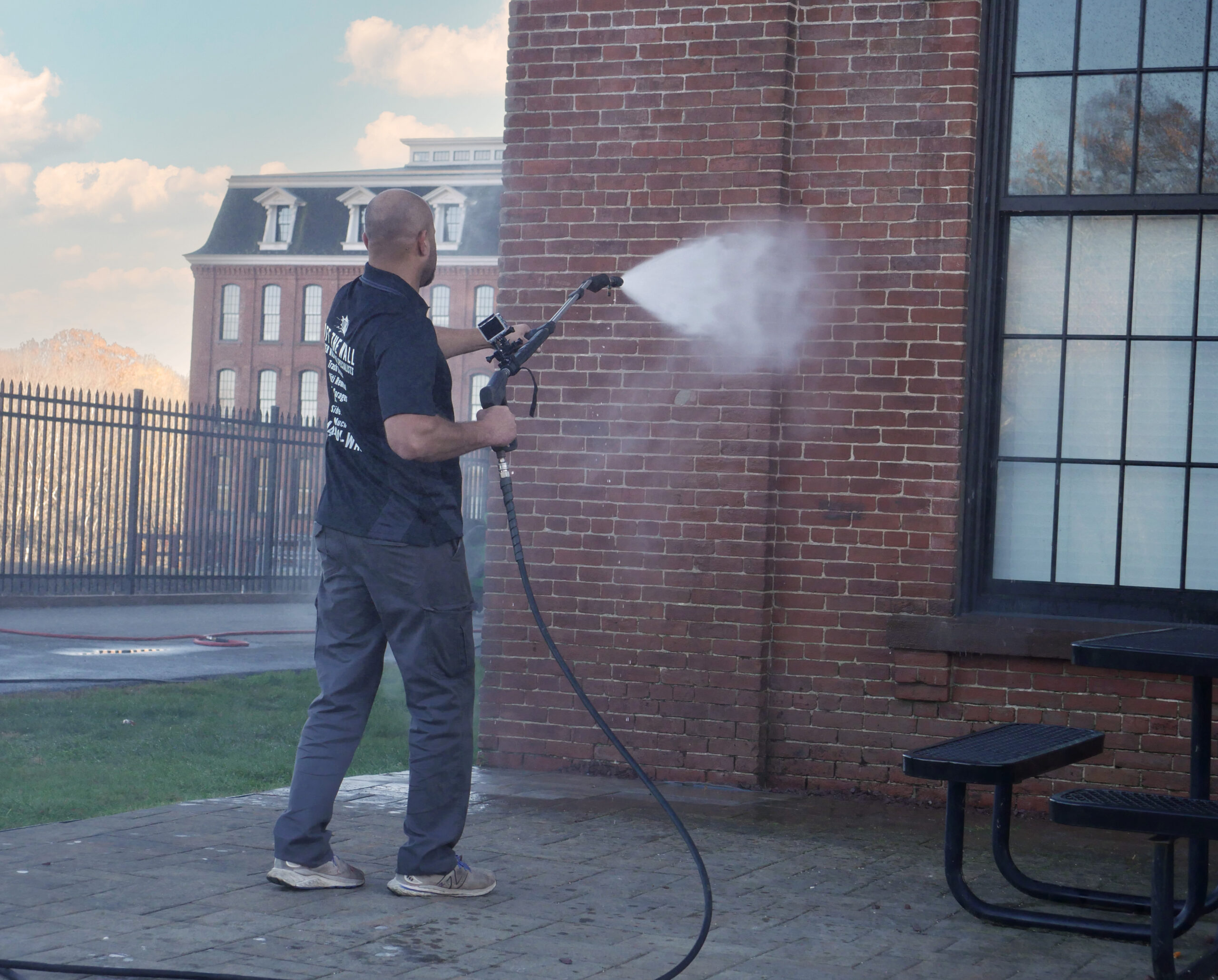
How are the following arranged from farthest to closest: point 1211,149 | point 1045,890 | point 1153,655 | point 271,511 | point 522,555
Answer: point 271,511
point 1211,149
point 522,555
point 1045,890
point 1153,655

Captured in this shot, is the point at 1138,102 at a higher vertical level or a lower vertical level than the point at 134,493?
higher

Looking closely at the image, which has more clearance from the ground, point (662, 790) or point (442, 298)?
point (442, 298)

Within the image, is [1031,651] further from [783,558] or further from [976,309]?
[976,309]

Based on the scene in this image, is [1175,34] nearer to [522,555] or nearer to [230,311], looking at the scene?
[522,555]

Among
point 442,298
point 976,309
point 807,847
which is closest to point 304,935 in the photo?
point 807,847

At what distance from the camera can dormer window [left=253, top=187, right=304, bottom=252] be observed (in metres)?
52.6

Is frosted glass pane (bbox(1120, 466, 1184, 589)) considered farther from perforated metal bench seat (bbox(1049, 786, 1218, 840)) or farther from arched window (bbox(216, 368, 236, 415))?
arched window (bbox(216, 368, 236, 415))

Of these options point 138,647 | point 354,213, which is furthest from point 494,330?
point 354,213

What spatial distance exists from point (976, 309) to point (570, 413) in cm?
189

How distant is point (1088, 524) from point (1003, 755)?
2.40 metres

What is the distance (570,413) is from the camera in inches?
255

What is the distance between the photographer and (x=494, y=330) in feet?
15.3

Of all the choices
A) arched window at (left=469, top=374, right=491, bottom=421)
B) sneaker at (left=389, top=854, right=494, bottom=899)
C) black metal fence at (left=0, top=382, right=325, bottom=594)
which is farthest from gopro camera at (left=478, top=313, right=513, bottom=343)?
arched window at (left=469, top=374, right=491, bottom=421)

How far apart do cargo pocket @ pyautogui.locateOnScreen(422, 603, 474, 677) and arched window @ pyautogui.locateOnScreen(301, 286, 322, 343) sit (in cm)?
4823
